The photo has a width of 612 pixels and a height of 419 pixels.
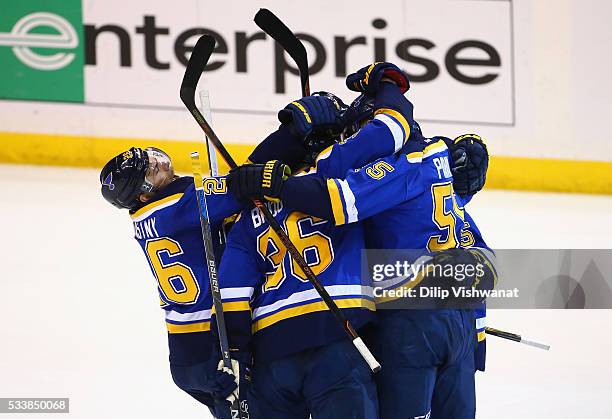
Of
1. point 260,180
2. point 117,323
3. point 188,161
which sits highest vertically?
point 188,161

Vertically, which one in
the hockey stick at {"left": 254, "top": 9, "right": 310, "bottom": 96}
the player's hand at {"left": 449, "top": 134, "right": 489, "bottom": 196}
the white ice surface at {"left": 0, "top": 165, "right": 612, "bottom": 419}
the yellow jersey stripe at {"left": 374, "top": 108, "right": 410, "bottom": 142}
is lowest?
the white ice surface at {"left": 0, "top": 165, "right": 612, "bottom": 419}

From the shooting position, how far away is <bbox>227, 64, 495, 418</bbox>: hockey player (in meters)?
2.66

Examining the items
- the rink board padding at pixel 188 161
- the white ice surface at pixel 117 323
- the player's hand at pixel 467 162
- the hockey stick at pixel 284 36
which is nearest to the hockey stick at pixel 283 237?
the hockey stick at pixel 284 36

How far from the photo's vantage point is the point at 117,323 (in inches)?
185

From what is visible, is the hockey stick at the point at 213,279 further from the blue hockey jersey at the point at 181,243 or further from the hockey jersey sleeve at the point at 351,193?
the hockey jersey sleeve at the point at 351,193

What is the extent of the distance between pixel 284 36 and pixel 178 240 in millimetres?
645

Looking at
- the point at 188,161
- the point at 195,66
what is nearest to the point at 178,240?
the point at 195,66

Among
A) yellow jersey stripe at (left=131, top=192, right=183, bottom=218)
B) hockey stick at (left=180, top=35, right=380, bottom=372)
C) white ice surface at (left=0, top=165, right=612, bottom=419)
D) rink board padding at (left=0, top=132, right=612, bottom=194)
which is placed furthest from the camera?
rink board padding at (left=0, top=132, right=612, bottom=194)

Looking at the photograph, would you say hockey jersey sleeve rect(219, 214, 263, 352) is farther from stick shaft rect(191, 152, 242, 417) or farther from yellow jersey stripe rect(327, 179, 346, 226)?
yellow jersey stripe rect(327, 179, 346, 226)

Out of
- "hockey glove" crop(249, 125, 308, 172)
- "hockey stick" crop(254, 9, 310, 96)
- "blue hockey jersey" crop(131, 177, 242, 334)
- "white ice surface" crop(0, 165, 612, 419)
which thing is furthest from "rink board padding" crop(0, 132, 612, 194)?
"hockey glove" crop(249, 125, 308, 172)

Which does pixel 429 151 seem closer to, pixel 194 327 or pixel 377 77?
pixel 377 77

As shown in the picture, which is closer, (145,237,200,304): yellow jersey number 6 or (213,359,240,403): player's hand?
(213,359,240,403): player's hand

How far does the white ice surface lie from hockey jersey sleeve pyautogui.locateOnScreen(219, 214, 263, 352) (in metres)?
1.30

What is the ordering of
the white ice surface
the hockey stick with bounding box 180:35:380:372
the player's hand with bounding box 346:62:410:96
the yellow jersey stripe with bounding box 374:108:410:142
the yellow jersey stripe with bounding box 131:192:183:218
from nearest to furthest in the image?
the hockey stick with bounding box 180:35:380:372 < the yellow jersey stripe with bounding box 374:108:410:142 < the player's hand with bounding box 346:62:410:96 < the yellow jersey stripe with bounding box 131:192:183:218 < the white ice surface
